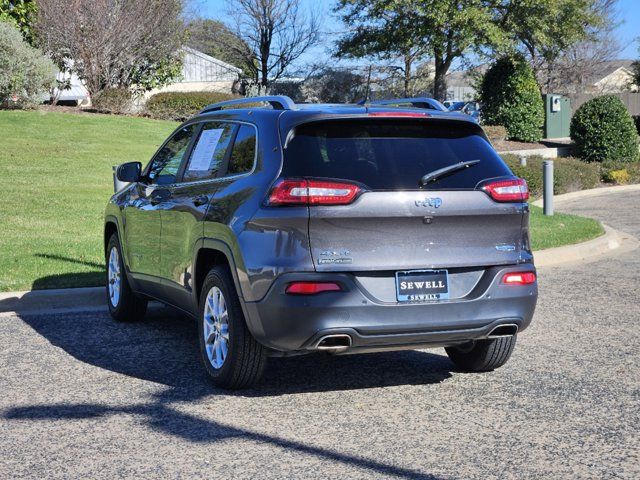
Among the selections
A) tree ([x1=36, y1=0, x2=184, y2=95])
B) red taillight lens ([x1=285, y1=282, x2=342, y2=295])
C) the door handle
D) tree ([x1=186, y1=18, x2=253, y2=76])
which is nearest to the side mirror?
the door handle

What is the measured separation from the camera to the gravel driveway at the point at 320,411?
4910 mm

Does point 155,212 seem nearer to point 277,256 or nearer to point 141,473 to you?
point 277,256

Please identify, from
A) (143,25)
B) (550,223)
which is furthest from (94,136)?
(550,223)

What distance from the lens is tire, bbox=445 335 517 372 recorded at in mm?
6621


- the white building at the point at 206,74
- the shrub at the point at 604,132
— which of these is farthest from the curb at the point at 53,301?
the white building at the point at 206,74

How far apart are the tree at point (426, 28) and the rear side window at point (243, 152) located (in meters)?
29.0

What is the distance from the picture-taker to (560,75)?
214 feet

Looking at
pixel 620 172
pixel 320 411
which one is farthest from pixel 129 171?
pixel 620 172

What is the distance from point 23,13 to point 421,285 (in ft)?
106

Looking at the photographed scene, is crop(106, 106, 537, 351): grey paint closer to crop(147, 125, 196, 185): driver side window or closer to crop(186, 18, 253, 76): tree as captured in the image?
crop(147, 125, 196, 185): driver side window

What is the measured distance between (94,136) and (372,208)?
818 inches

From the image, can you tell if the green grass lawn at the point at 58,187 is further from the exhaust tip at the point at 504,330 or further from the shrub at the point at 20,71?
the exhaust tip at the point at 504,330

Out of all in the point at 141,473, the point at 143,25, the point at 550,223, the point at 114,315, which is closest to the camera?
the point at 141,473

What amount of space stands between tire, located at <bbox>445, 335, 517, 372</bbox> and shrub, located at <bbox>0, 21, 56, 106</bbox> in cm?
2409
